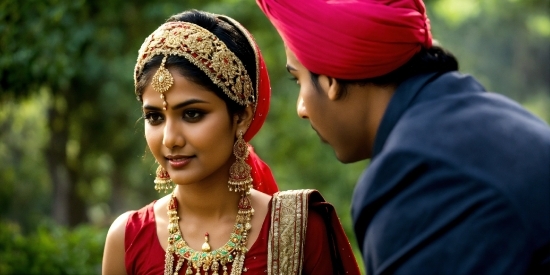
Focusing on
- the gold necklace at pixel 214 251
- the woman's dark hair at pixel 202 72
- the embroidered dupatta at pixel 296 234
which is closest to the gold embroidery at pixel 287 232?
the embroidered dupatta at pixel 296 234

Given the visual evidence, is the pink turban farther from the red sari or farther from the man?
the red sari

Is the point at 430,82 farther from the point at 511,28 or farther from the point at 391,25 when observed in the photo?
the point at 511,28

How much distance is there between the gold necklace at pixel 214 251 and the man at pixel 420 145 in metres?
0.75

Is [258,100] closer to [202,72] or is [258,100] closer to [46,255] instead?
[202,72]

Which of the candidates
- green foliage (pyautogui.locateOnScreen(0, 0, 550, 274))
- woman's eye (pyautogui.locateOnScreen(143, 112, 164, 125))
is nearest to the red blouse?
green foliage (pyautogui.locateOnScreen(0, 0, 550, 274))

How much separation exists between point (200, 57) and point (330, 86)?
72 centimetres

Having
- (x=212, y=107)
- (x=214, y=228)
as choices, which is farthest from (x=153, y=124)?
(x=214, y=228)

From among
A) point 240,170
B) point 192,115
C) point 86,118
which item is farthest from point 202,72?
point 86,118

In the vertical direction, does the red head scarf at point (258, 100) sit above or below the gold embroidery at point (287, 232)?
above

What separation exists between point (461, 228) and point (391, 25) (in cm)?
76

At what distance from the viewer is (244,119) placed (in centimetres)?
328

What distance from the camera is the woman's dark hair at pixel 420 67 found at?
256 centimetres

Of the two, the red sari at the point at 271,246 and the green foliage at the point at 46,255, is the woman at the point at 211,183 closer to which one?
the red sari at the point at 271,246

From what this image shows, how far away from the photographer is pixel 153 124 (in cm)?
314
